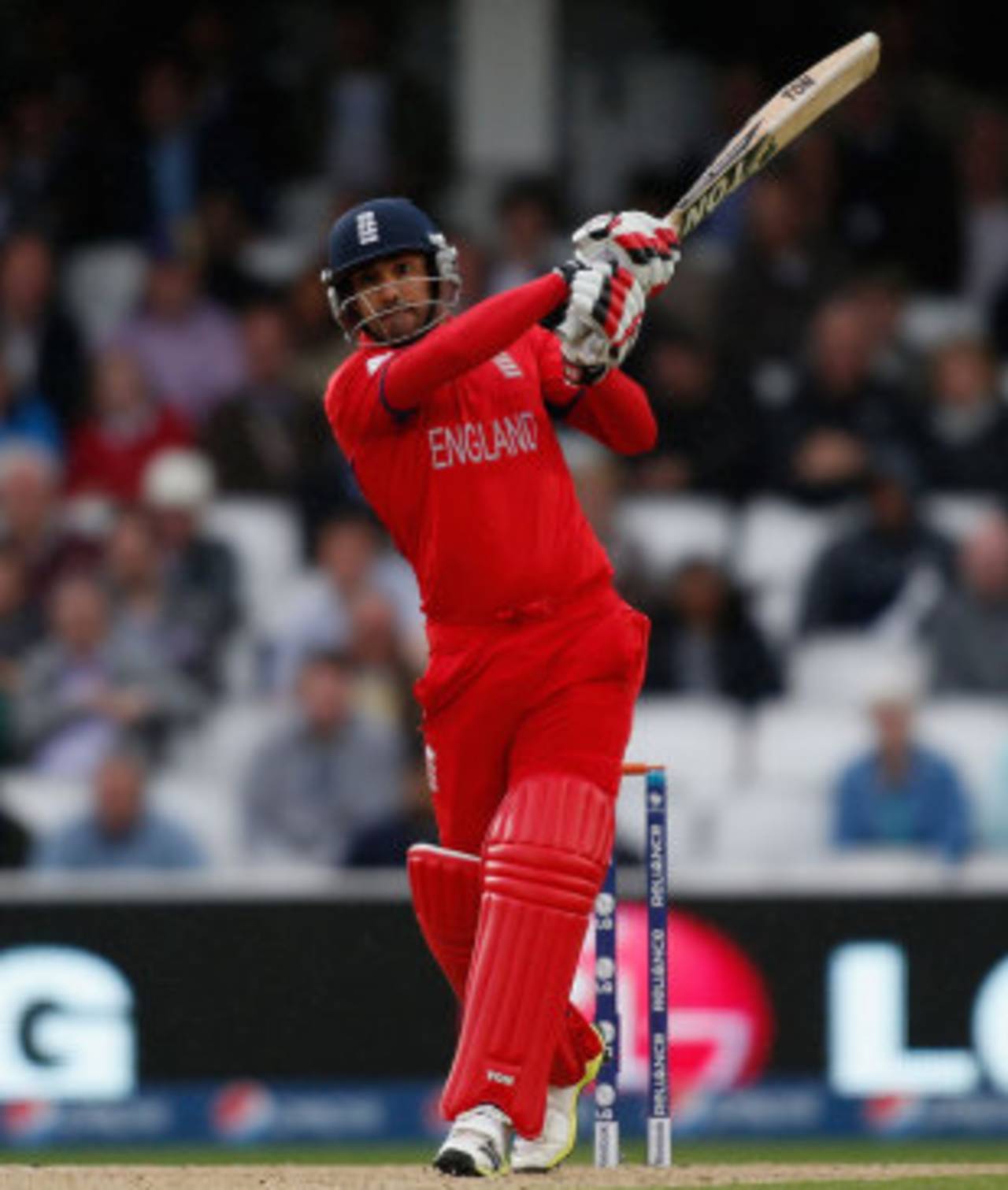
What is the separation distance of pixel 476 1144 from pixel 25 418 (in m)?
6.01

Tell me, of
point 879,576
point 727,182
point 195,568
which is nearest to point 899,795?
point 879,576

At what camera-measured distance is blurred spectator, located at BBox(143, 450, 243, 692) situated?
11.1 m

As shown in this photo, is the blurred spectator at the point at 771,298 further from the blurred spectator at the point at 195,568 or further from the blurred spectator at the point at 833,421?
the blurred spectator at the point at 195,568

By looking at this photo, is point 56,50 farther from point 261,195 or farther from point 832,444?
point 832,444

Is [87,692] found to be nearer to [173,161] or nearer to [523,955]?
[173,161]

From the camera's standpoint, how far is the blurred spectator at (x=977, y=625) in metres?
11.1

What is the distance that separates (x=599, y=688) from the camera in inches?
261

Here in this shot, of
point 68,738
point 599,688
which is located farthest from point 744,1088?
point 599,688

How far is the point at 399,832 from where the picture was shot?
1019 centimetres

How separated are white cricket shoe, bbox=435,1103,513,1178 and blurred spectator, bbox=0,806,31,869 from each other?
4.00 meters

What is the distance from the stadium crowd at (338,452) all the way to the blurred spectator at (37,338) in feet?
0.04

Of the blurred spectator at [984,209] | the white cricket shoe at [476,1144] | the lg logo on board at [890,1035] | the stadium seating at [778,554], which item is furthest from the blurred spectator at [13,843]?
the blurred spectator at [984,209]

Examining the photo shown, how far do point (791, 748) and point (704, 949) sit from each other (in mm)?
1240

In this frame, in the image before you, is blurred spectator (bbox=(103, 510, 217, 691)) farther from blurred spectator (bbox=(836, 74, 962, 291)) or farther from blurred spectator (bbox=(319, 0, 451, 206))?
blurred spectator (bbox=(836, 74, 962, 291))
